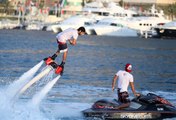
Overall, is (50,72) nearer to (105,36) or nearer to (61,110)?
(61,110)

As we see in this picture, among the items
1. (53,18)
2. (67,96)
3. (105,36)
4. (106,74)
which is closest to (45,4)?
(53,18)

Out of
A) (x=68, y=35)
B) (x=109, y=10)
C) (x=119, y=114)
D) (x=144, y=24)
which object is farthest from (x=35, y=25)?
(x=68, y=35)

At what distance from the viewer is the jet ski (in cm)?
2364

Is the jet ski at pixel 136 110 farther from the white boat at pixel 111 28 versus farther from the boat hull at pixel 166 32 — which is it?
the white boat at pixel 111 28

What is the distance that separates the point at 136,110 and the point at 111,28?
4527 inches

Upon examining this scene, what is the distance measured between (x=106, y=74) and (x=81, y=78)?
5.40 meters

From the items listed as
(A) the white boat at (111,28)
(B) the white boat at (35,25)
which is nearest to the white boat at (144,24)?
(A) the white boat at (111,28)

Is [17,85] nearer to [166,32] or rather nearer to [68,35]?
[68,35]

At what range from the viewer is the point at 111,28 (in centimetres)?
13862

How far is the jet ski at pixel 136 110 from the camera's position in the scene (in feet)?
77.6

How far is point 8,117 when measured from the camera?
22.5 meters

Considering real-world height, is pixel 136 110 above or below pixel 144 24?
above

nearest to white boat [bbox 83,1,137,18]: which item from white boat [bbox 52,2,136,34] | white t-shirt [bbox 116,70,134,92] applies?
white boat [bbox 52,2,136,34]

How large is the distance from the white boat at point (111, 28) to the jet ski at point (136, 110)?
113808mm
